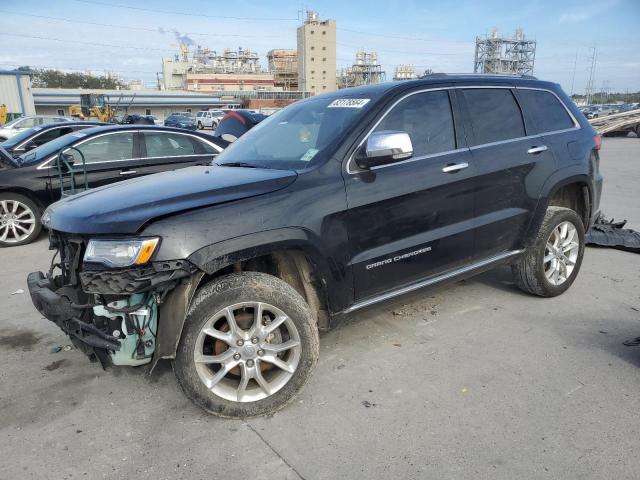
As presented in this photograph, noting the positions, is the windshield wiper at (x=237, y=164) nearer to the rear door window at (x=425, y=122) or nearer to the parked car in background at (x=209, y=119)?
the rear door window at (x=425, y=122)

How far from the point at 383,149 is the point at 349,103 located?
0.67 metres

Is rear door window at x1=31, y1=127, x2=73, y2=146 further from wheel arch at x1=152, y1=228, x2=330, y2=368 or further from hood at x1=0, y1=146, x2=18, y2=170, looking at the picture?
wheel arch at x1=152, y1=228, x2=330, y2=368

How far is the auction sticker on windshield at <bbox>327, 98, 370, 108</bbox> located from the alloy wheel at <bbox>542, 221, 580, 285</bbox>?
6.87 feet

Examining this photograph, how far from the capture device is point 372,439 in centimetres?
255

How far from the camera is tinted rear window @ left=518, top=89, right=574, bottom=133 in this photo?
4.12 meters

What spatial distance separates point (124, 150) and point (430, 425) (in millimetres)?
6251

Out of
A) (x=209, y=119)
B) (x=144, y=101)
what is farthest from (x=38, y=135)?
(x=144, y=101)

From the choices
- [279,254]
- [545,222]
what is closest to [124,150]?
[279,254]

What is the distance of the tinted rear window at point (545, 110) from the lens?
4.12m

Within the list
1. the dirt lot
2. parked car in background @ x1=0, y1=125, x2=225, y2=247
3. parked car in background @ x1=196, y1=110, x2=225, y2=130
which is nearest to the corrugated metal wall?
parked car in background @ x1=196, y1=110, x2=225, y2=130

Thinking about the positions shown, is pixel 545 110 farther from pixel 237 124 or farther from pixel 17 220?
pixel 17 220

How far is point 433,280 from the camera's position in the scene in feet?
11.3

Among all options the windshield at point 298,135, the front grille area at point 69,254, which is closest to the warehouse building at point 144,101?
the windshield at point 298,135

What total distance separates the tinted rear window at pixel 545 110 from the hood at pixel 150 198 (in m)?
2.39
